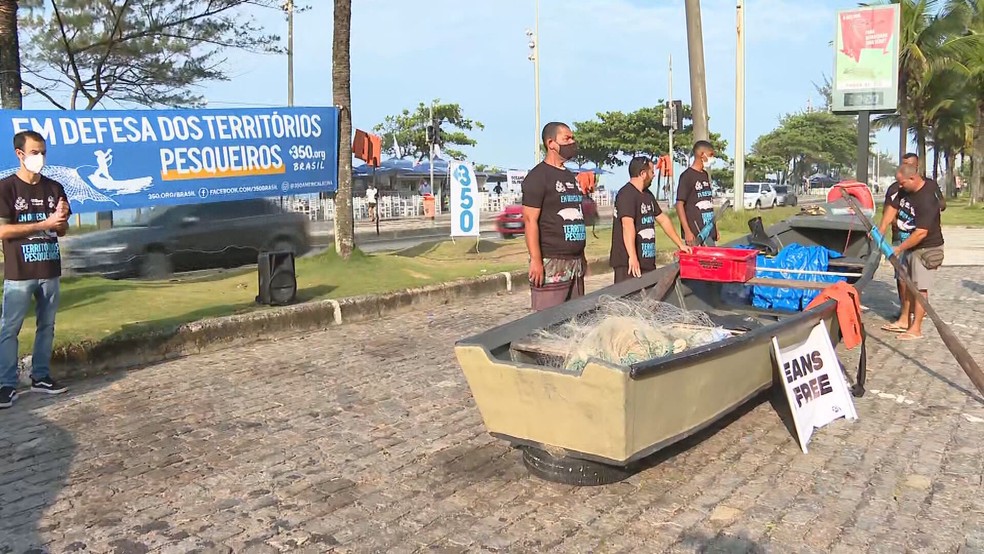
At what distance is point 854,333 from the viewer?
17.3 feet

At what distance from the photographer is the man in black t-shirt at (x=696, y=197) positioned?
7.91m

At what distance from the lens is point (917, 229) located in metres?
7.13

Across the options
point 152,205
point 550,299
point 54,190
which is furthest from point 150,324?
point 550,299

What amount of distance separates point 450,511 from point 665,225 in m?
3.56

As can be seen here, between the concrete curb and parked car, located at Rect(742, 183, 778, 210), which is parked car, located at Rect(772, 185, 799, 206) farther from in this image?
the concrete curb

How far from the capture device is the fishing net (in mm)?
4105

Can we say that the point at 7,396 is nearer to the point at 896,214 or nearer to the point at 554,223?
the point at 554,223

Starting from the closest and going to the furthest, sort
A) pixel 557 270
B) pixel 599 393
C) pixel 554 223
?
1. pixel 599 393
2. pixel 554 223
3. pixel 557 270

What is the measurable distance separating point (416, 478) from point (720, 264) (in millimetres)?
3031

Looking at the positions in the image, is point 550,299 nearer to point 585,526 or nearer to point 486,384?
point 486,384

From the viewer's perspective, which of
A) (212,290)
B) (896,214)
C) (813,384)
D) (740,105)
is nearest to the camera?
(813,384)

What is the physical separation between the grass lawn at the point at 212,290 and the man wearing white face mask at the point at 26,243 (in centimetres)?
80

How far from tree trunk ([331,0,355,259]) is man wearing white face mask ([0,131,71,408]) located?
555cm

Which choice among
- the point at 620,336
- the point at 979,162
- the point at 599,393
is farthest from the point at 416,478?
the point at 979,162
